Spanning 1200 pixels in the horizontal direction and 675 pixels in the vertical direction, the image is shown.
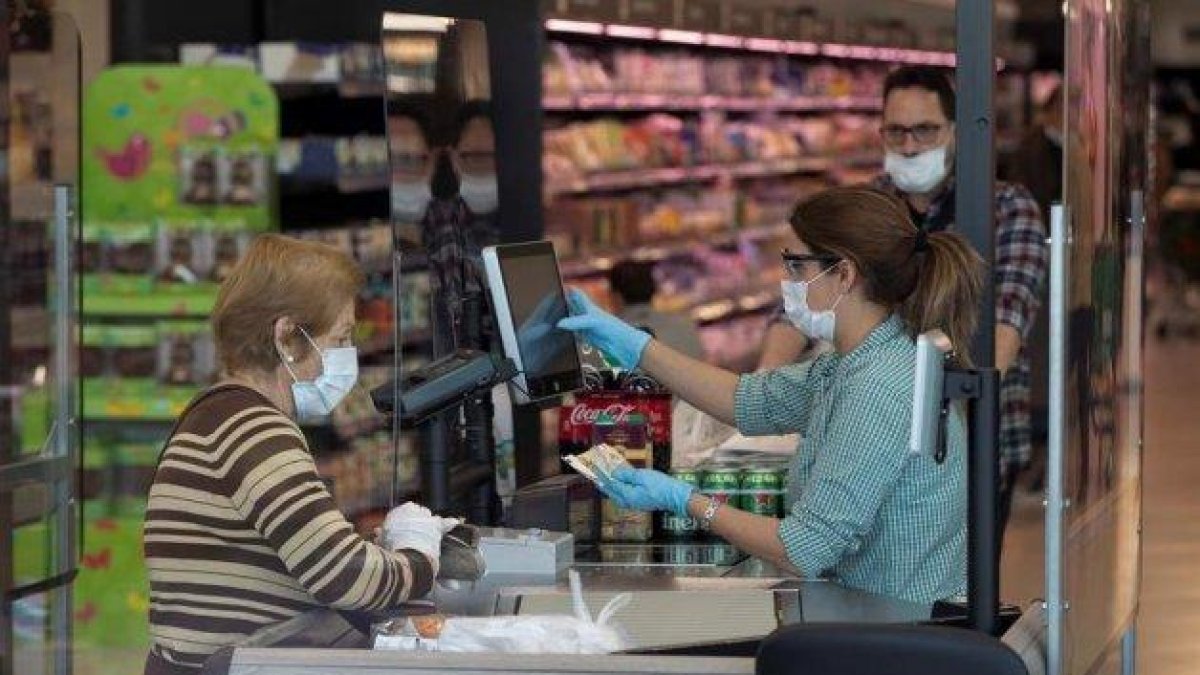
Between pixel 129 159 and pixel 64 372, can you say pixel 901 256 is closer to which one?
pixel 64 372

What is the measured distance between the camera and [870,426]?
144 inches

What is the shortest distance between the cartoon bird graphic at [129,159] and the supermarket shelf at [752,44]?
10.9ft

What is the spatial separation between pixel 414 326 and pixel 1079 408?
418 centimetres

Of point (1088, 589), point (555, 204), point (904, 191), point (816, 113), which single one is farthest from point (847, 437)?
point (816, 113)

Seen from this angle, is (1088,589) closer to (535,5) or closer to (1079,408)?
(1079,408)

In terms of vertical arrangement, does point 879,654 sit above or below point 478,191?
below

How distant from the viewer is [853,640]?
2838mm

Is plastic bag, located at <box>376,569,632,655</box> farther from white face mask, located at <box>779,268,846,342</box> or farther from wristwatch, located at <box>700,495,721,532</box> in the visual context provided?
white face mask, located at <box>779,268,846,342</box>

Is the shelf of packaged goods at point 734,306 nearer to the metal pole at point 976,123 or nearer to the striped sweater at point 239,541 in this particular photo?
the metal pole at point 976,123

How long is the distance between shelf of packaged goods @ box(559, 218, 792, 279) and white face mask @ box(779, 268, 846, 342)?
18.0 feet

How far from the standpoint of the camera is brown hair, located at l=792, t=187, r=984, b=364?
3727 millimetres

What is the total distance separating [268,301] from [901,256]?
102cm

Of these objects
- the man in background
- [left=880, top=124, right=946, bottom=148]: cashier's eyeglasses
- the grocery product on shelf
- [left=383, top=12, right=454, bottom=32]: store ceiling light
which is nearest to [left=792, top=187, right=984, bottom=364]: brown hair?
[left=383, top=12, right=454, bottom=32]: store ceiling light

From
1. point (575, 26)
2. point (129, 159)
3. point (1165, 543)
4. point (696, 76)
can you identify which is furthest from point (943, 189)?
point (696, 76)
